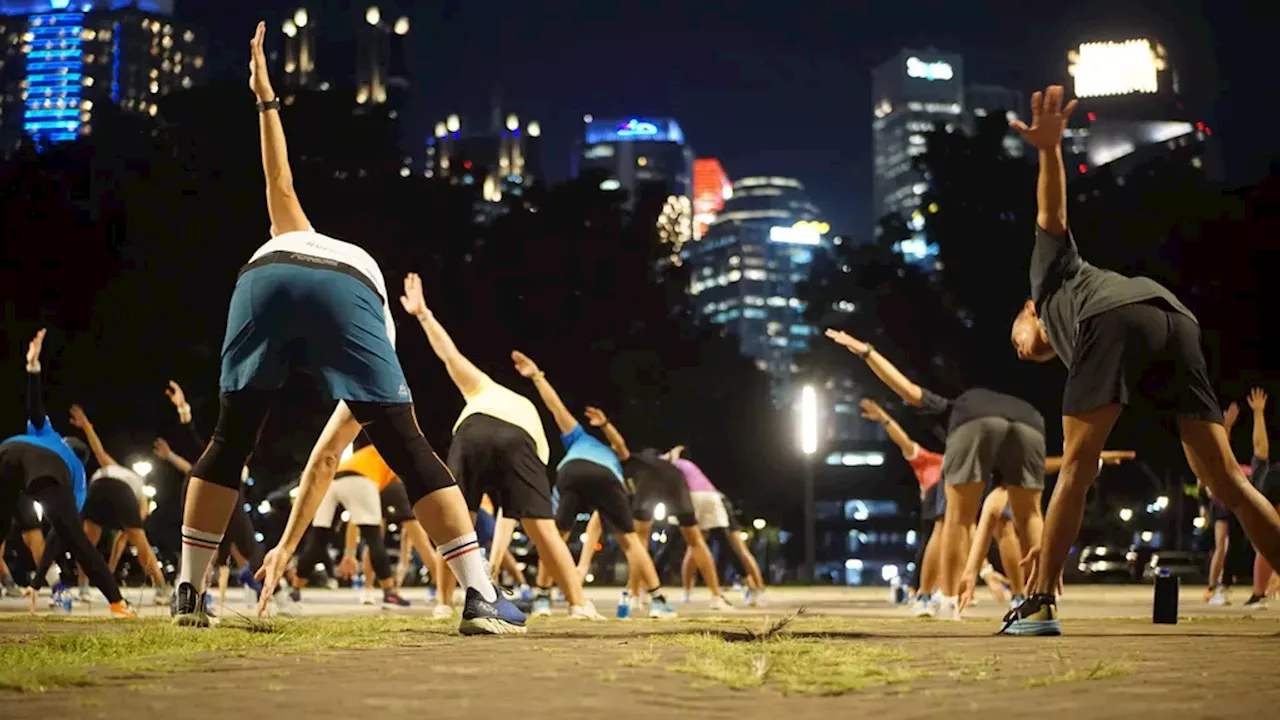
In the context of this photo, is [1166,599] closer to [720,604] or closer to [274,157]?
[274,157]

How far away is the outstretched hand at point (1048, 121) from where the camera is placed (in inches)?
341

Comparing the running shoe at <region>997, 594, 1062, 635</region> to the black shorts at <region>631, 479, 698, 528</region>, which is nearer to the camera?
the running shoe at <region>997, 594, 1062, 635</region>

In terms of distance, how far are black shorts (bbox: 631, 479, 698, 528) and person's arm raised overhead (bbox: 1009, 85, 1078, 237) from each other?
1034 cm

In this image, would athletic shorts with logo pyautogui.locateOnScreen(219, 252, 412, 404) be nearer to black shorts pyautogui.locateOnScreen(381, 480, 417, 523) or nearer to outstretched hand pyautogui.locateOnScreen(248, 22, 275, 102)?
outstretched hand pyautogui.locateOnScreen(248, 22, 275, 102)

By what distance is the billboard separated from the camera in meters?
154

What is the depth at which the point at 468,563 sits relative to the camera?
8.15 metres

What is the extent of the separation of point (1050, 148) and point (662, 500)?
10556 millimetres

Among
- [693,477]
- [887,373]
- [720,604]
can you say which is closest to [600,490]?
[887,373]

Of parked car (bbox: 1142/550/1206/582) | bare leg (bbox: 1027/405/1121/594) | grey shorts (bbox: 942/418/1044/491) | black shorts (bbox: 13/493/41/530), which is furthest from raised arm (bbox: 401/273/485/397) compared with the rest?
parked car (bbox: 1142/550/1206/582)

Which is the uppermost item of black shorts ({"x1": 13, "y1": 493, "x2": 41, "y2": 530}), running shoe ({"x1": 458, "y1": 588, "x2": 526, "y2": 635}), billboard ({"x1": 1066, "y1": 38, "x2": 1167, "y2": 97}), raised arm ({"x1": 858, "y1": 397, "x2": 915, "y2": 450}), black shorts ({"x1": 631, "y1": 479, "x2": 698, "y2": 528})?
billboard ({"x1": 1066, "y1": 38, "x2": 1167, "y2": 97})

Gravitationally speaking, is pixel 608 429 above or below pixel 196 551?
above

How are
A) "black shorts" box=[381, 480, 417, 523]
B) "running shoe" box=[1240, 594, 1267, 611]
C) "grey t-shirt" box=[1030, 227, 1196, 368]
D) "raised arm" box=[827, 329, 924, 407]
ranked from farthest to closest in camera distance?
"running shoe" box=[1240, 594, 1267, 611], "black shorts" box=[381, 480, 417, 523], "raised arm" box=[827, 329, 924, 407], "grey t-shirt" box=[1030, 227, 1196, 368]

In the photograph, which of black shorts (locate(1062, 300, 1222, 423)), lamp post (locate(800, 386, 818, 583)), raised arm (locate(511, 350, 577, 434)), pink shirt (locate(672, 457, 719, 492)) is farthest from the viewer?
lamp post (locate(800, 386, 818, 583))

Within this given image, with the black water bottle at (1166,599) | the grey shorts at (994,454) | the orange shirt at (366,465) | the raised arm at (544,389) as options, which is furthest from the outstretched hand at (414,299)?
the orange shirt at (366,465)
